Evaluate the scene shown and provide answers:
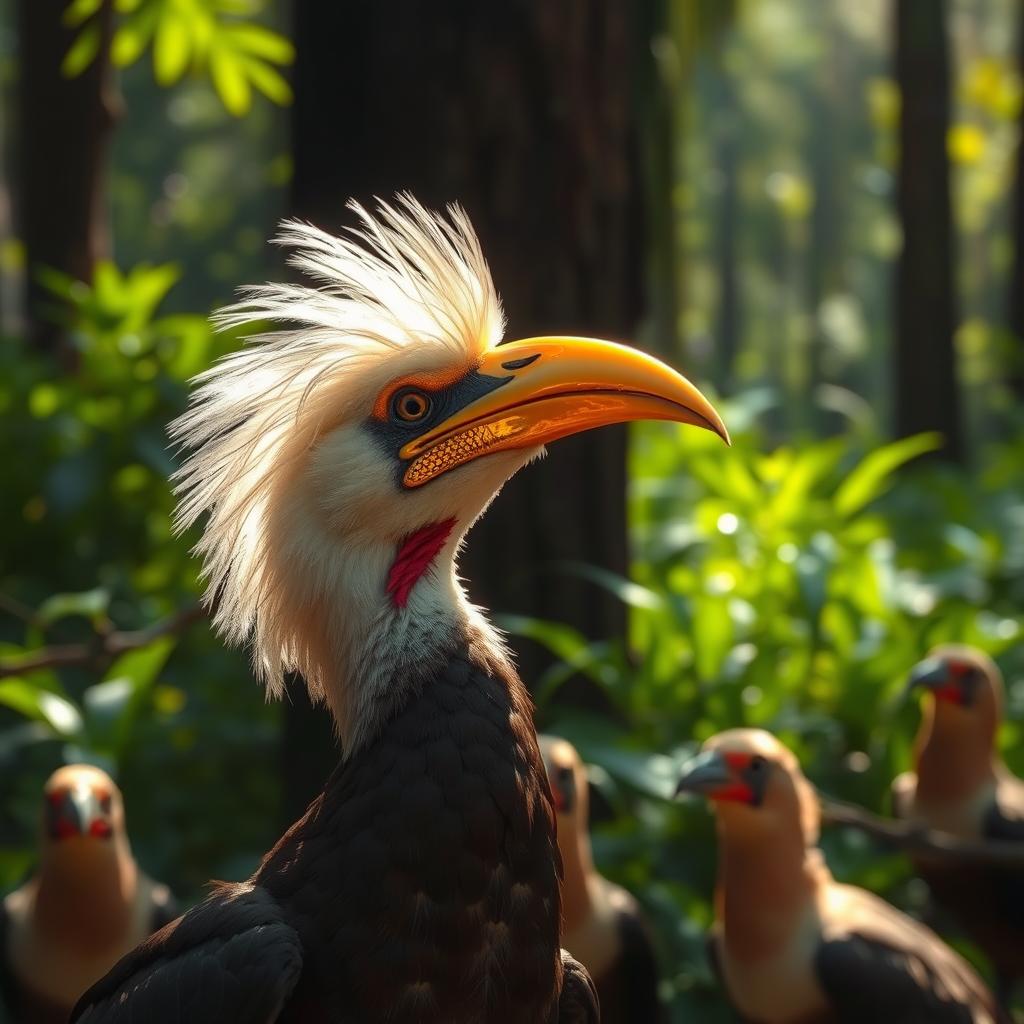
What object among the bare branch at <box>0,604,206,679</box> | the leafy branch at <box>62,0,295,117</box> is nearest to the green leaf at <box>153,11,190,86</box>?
the leafy branch at <box>62,0,295,117</box>

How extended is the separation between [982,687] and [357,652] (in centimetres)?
274

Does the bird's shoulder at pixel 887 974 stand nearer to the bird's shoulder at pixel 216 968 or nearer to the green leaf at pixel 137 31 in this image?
the bird's shoulder at pixel 216 968

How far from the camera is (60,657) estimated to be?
414 cm

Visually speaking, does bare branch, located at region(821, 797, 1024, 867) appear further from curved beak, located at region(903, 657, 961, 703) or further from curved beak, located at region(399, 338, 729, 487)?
curved beak, located at region(399, 338, 729, 487)

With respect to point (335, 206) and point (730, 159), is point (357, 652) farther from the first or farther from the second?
point (730, 159)

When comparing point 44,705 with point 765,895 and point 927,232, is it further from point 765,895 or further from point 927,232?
point 927,232

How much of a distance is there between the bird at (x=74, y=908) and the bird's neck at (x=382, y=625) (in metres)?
1.59

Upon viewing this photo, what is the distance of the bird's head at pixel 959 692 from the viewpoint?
4.55m

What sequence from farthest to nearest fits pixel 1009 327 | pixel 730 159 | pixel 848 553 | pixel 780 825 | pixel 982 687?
pixel 730 159, pixel 1009 327, pixel 848 553, pixel 982 687, pixel 780 825

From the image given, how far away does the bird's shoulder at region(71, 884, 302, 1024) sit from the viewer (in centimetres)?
218

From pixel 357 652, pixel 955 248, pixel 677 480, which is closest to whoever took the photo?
pixel 357 652

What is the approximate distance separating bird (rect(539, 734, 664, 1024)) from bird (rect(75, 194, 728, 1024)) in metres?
1.20

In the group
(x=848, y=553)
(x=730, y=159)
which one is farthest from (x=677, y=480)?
(x=730, y=159)

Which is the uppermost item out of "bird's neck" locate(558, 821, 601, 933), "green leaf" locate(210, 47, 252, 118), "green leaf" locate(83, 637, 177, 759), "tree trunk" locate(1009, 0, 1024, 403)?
"green leaf" locate(210, 47, 252, 118)
